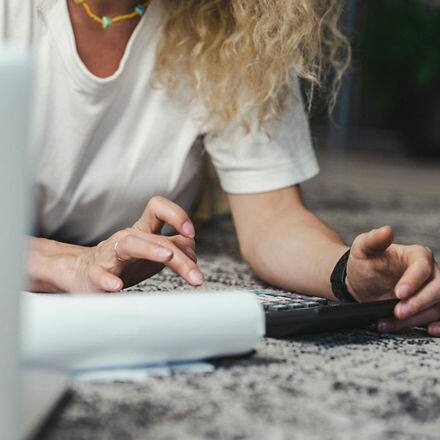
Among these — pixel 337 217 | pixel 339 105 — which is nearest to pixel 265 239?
pixel 337 217

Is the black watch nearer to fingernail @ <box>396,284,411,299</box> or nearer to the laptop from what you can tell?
fingernail @ <box>396,284,411,299</box>

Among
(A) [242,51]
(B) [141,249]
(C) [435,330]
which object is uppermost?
(A) [242,51]

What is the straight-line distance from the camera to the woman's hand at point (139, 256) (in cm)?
79

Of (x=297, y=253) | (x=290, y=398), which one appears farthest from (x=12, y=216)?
(x=297, y=253)

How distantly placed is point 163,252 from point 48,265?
0.66ft

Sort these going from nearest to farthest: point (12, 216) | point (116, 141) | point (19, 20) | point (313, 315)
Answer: point (12, 216), point (313, 315), point (19, 20), point (116, 141)

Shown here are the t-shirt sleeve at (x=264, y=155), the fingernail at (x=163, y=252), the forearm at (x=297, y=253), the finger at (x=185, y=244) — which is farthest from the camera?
the t-shirt sleeve at (x=264, y=155)

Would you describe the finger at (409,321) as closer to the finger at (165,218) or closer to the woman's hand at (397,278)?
the woman's hand at (397,278)

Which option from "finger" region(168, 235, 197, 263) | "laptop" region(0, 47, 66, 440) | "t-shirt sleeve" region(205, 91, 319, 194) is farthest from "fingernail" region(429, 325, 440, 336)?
"laptop" region(0, 47, 66, 440)

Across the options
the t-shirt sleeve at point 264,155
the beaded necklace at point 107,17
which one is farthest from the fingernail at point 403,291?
the beaded necklace at point 107,17

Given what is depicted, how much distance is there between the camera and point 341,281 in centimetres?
94

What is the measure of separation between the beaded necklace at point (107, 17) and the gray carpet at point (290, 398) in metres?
0.50

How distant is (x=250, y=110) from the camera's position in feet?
3.78

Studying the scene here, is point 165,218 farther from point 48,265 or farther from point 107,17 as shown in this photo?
point 107,17
